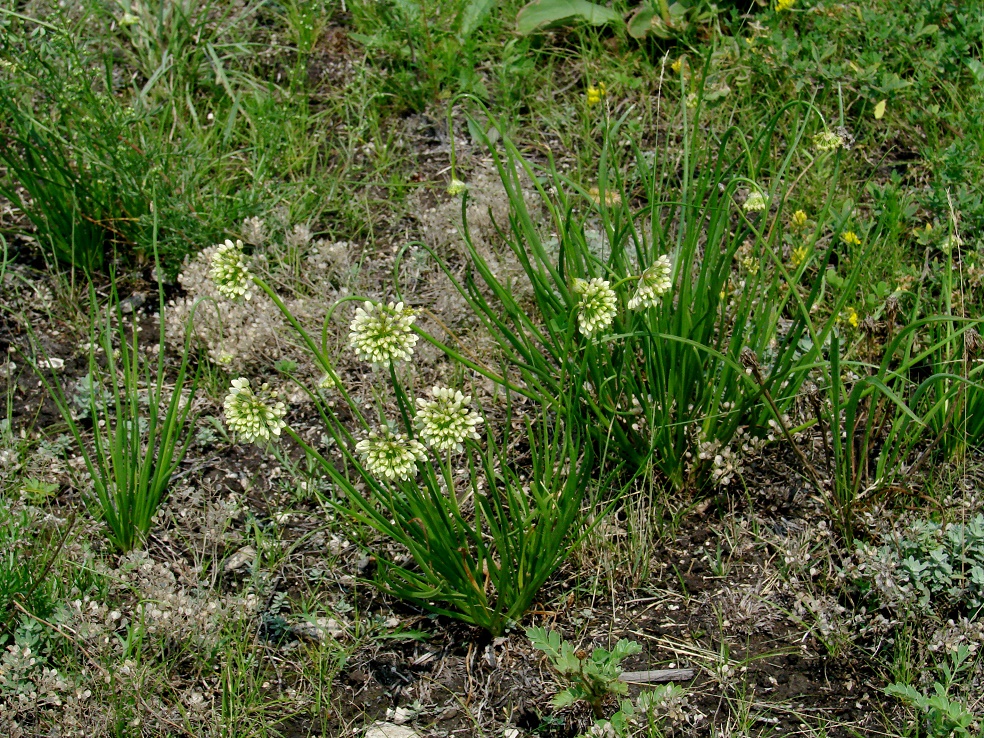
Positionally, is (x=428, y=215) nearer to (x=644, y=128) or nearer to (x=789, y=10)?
(x=644, y=128)

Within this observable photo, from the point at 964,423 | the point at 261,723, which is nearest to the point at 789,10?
the point at 964,423

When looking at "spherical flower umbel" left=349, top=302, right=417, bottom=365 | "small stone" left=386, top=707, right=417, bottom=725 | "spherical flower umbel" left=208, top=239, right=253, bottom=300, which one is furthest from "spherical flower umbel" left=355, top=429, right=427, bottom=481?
"small stone" left=386, top=707, right=417, bottom=725

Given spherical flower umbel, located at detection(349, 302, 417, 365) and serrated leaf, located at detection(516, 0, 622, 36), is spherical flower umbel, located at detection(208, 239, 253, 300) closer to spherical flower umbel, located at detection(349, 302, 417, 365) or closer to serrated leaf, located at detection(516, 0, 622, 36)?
spherical flower umbel, located at detection(349, 302, 417, 365)

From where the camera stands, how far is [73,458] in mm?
2854

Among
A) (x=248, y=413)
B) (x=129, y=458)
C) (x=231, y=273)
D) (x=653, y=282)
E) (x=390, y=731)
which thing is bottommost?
(x=390, y=731)

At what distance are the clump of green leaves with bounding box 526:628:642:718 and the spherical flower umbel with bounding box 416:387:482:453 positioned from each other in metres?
0.56

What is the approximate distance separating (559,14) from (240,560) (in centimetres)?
264

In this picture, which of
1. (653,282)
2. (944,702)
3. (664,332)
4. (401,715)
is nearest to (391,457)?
(653,282)

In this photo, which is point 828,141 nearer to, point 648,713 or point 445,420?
point 445,420

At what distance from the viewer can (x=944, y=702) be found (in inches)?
75.4

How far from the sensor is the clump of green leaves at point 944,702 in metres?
1.91

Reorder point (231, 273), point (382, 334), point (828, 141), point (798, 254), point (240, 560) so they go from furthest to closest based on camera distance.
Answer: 1. point (798, 254)
2. point (240, 560)
3. point (828, 141)
4. point (231, 273)
5. point (382, 334)

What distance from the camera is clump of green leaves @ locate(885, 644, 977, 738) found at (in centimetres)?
191

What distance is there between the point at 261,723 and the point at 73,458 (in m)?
1.19
